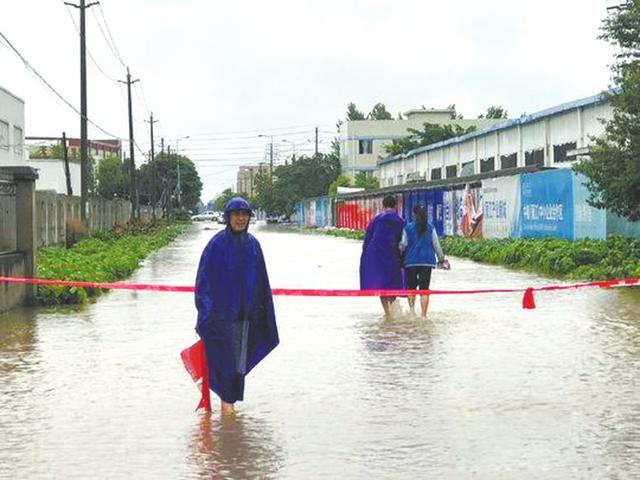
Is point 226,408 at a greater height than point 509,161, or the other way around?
point 509,161

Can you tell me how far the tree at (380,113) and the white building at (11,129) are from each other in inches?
2973

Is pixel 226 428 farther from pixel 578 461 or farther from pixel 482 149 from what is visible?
pixel 482 149

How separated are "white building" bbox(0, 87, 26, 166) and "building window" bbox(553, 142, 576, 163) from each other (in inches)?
939

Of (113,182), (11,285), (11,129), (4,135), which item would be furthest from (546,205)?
(113,182)

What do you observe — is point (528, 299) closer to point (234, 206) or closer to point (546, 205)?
point (234, 206)

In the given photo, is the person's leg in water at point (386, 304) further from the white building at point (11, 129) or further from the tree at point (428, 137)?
the tree at point (428, 137)

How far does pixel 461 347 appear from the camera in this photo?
1180cm

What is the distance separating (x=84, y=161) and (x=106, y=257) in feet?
42.7

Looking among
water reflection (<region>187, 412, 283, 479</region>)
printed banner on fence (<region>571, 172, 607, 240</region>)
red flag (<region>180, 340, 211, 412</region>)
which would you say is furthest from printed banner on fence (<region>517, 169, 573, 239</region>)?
water reflection (<region>187, 412, 283, 479</region>)

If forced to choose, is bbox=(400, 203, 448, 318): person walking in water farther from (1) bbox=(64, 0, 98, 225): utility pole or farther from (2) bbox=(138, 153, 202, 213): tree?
(2) bbox=(138, 153, 202, 213): tree

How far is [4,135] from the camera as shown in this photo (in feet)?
173

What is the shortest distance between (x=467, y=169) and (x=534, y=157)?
12.1 m

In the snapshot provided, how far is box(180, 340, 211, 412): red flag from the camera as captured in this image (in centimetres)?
827

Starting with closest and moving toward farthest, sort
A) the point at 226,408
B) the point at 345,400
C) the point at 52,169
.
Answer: the point at 226,408 < the point at 345,400 < the point at 52,169
